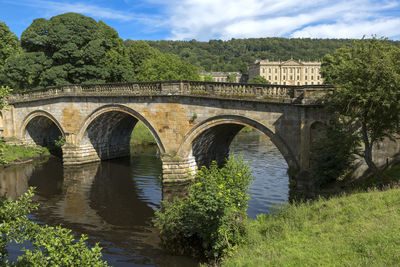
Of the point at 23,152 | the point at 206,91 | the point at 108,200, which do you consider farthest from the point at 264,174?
the point at 23,152

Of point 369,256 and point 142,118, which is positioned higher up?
point 142,118

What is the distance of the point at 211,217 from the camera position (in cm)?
1067

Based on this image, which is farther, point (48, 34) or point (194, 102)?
point (48, 34)

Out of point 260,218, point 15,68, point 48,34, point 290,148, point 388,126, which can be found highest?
point 48,34

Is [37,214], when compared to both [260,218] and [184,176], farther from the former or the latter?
[260,218]

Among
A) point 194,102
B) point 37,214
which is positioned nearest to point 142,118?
point 194,102

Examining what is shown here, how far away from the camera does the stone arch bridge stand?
16219 mm

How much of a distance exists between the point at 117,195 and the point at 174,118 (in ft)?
19.3

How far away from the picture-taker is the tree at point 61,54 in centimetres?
3531

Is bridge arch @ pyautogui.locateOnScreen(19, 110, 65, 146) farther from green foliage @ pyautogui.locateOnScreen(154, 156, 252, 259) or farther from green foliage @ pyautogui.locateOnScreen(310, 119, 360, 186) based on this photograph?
green foliage @ pyautogui.locateOnScreen(310, 119, 360, 186)

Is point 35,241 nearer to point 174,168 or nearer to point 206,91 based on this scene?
point 206,91

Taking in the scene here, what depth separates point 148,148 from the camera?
3584 cm

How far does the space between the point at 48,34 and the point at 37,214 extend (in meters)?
24.6

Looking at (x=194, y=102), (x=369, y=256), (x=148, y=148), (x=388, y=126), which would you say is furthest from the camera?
(x=148, y=148)
